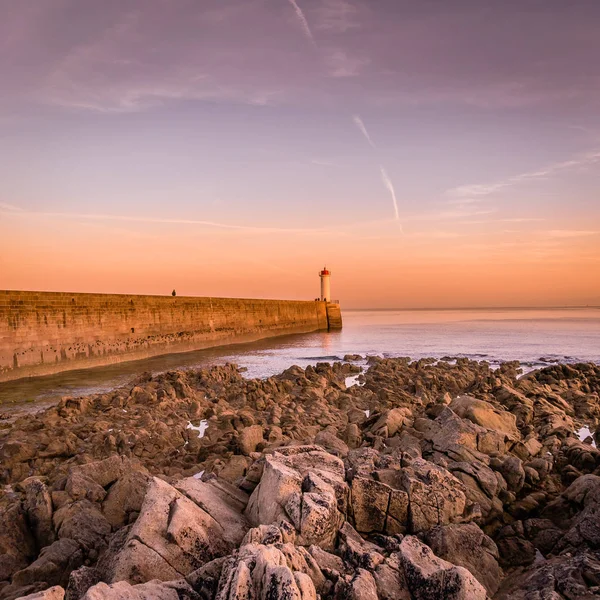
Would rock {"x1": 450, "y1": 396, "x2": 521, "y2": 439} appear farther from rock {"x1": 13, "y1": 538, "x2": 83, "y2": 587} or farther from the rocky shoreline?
rock {"x1": 13, "y1": 538, "x2": 83, "y2": 587}

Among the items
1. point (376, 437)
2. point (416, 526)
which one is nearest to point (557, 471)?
point (376, 437)

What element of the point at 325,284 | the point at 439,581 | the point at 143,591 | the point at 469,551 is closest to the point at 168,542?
the point at 143,591

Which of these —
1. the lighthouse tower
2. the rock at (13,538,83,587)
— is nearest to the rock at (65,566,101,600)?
the rock at (13,538,83,587)

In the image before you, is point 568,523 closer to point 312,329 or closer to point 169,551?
point 169,551

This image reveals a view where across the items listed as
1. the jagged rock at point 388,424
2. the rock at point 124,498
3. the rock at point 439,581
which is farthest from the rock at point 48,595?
the jagged rock at point 388,424

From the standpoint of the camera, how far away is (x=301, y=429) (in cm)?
765

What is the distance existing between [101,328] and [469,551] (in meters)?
18.7

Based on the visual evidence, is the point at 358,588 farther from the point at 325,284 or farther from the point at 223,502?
the point at 325,284

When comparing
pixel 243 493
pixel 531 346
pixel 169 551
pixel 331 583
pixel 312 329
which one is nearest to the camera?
pixel 331 583

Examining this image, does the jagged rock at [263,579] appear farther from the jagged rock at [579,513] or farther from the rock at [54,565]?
the jagged rock at [579,513]

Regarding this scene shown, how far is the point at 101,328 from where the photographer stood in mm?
19859

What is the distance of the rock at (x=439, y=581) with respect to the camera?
301 cm

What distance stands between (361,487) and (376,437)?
2473mm

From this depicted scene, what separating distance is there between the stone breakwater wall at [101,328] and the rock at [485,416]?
13.8m
